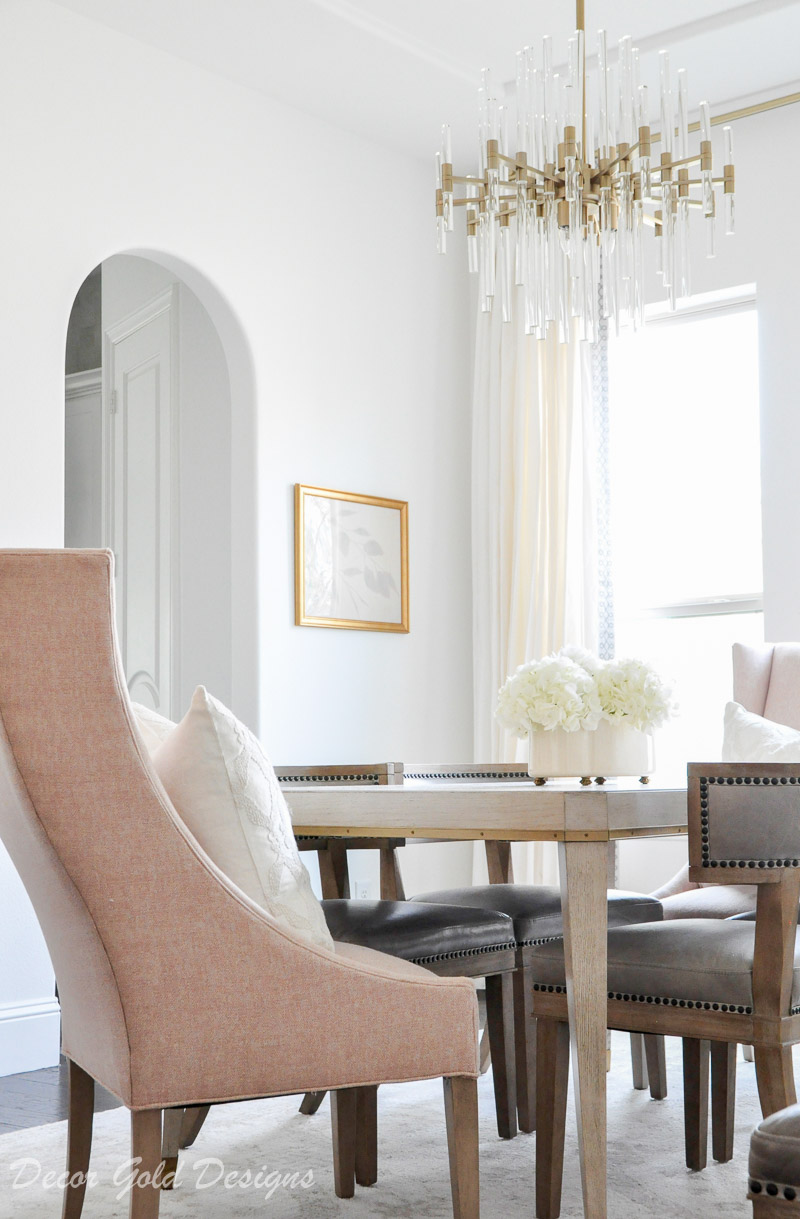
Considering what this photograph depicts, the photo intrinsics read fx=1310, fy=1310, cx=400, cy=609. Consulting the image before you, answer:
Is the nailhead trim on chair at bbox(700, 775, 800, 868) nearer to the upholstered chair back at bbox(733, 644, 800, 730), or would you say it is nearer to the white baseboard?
the upholstered chair back at bbox(733, 644, 800, 730)

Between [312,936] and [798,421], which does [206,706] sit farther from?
[798,421]

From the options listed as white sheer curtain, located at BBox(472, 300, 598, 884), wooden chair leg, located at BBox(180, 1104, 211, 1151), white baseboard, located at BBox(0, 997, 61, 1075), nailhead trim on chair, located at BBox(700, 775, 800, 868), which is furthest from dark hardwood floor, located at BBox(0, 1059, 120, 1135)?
white sheer curtain, located at BBox(472, 300, 598, 884)

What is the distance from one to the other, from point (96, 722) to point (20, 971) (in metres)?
2.30

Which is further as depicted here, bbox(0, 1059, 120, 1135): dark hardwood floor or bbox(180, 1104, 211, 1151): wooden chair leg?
bbox(0, 1059, 120, 1135): dark hardwood floor

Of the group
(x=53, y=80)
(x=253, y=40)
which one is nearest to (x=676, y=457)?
(x=253, y=40)

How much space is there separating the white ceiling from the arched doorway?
0.73 meters

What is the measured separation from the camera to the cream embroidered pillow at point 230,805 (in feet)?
5.69

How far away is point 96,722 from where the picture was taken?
159 centimetres

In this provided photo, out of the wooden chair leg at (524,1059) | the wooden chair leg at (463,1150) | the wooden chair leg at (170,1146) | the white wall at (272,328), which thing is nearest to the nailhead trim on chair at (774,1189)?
the wooden chair leg at (463,1150)

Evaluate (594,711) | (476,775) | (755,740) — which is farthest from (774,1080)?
(476,775)

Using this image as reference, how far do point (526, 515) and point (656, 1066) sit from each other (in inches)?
98.5

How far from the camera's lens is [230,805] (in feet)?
5.72

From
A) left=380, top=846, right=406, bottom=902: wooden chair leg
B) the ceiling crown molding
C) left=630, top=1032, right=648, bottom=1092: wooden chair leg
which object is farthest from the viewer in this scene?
the ceiling crown molding

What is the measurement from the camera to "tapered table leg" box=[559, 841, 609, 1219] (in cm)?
202
